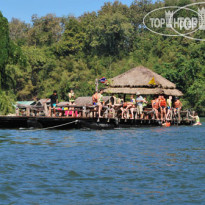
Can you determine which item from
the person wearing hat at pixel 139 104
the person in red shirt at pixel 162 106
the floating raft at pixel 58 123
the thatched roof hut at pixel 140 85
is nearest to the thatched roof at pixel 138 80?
the thatched roof hut at pixel 140 85

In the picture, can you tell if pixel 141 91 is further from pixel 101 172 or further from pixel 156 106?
pixel 101 172

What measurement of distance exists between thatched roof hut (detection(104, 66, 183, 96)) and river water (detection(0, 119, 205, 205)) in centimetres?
1600

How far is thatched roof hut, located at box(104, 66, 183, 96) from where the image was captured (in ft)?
129

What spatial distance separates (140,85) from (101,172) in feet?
85.3

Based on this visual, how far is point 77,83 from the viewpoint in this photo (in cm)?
7062

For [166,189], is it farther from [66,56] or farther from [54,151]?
[66,56]

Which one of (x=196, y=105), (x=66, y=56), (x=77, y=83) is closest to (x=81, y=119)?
(x=196, y=105)

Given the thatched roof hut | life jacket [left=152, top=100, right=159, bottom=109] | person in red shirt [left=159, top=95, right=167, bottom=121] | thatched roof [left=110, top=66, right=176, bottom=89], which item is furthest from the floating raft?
thatched roof [left=110, top=66, right=176, bottom=89]

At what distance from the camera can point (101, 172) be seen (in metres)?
14.1

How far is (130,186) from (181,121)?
26.8 metres

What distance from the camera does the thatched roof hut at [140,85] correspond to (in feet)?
129

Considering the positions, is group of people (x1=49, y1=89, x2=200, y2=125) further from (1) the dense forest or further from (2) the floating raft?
(1) the dense forest

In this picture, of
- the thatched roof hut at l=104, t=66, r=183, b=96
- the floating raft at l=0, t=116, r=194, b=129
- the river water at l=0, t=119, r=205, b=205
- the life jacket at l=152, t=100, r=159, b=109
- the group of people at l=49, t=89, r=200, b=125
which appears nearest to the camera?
the river water at l=0, t=119, r=205, b=205

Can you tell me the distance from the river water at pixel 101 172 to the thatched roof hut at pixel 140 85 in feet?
52.5
